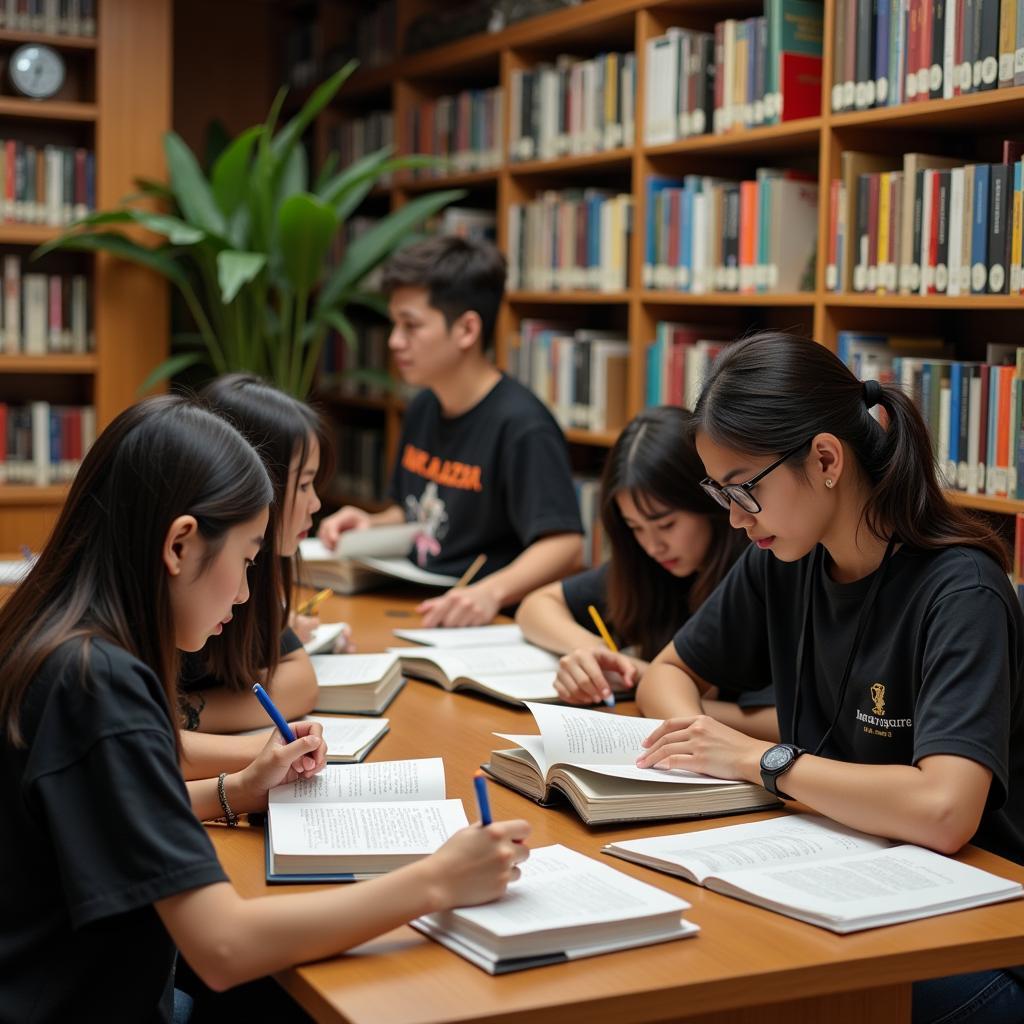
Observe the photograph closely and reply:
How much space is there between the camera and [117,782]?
1149mm

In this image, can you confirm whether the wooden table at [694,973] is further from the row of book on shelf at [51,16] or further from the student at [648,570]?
the row of book on shelf at [51,16]

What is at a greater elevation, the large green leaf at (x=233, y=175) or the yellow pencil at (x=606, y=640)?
the large green leaf at (x=233, y=175)

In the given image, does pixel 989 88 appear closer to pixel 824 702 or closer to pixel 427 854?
pixel 824 702

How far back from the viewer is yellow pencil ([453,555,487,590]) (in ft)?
9.60

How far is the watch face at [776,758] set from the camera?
1561mm

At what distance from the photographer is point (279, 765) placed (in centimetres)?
155

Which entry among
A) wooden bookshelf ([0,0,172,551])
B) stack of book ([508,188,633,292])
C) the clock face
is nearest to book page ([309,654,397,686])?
stack of book ([508,188,633,292])

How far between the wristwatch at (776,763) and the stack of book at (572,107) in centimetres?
212

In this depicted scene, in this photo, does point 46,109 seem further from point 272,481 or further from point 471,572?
point 272,481

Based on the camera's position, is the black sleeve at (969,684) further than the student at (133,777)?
Yes

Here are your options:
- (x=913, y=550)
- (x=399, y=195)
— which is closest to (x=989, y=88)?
(x=913, y=550)

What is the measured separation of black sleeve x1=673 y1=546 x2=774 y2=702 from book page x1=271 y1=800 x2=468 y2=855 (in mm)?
579

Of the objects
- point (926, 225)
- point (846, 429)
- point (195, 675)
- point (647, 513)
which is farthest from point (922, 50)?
point (195, 675)

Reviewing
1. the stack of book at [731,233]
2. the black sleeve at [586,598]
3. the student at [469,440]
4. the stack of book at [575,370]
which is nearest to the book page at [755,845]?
the black sleeve at [586,598]
